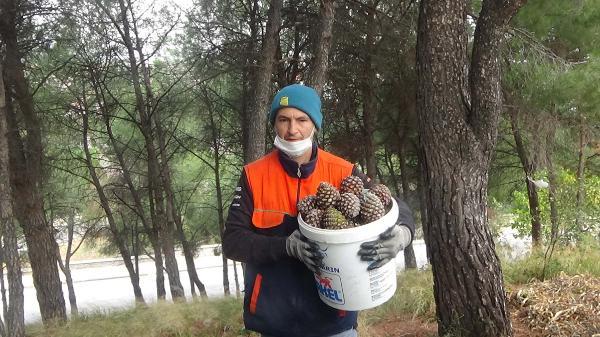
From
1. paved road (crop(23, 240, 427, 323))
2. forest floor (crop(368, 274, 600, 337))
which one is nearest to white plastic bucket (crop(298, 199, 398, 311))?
forest floor (crop(368, 274, 600, 337))

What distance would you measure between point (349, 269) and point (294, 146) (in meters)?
0.51

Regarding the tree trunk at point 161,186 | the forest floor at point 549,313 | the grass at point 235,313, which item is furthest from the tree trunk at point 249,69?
the forest floor at point 549,313

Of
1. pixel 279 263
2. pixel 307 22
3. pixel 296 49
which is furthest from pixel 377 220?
pixel 296 49

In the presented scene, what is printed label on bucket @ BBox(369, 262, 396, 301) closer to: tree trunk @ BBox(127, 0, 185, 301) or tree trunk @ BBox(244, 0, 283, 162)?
tree trunk @ BBox(244, 0, 283, 162)

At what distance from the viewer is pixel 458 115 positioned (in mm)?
3344

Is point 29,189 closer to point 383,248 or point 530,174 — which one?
point 383,248

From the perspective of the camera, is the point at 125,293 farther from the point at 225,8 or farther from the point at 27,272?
the point at 225,8

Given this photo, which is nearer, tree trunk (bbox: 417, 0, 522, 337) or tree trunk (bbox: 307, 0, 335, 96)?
tree trunk (bbox: 417, 0, 522, 337)

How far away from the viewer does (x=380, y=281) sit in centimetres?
169

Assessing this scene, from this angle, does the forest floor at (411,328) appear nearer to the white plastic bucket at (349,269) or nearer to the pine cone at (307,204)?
the white plastic bucket at (349,269)

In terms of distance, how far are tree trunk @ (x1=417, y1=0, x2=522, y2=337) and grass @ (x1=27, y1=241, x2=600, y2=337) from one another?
3.04 feet

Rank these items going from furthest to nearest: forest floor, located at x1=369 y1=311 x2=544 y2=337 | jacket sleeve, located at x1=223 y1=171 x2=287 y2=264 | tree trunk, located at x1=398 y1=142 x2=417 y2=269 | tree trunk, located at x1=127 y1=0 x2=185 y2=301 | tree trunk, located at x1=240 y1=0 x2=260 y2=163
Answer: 1. tree trunk, located at x1=398 y1=142 x2=417 y2=269
2. tree trunk, located at x1=127 y1=0 x2=185 y2=301
3. tree trunk, located at x1=240 y1=0 x2=260 y2=163
4. forest floor, located at x1=369 y1=311 x2=544 y2=337
5. jacket sleeve, located at x1=223 y1=171 x2=287 y2=264

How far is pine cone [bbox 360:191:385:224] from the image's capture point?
5.41 ft

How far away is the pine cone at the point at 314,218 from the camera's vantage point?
1631 mm
